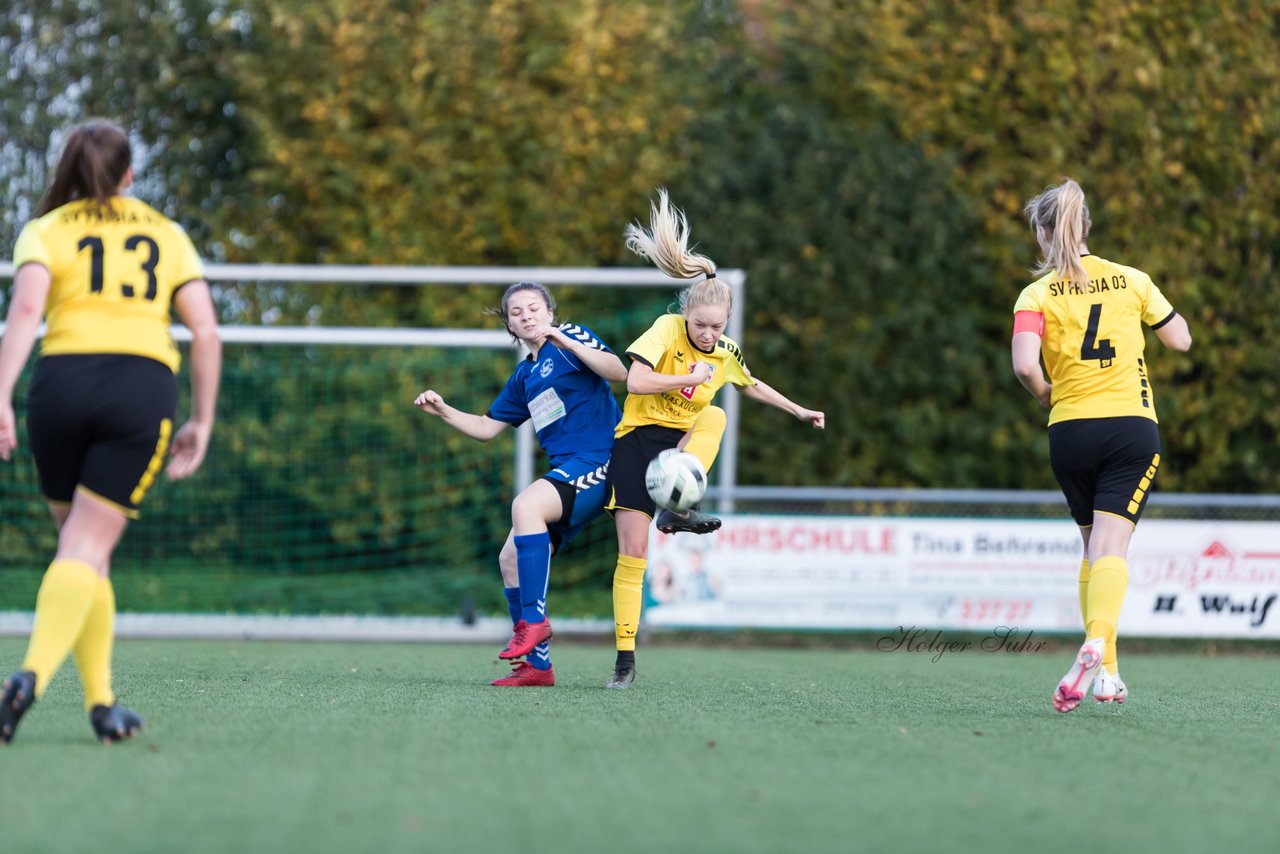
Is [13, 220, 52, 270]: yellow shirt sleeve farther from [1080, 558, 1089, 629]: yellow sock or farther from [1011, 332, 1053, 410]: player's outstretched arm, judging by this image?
[1080, 558, 1089, 629]: yellow sock

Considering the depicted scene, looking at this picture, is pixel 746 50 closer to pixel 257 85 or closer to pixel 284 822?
→ pixel 257 85

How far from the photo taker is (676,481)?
6141mm

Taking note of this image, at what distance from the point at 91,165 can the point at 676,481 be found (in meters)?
2.68

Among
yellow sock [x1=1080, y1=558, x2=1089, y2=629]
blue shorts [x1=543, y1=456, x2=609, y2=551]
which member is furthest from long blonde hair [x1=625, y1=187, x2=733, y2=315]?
yellow sock [x1=1080, y1=558, x2=1089, y2=629]

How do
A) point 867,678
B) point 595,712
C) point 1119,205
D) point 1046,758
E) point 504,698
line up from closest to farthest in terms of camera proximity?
point 1046,758, point 595,712, point 504,698, point 867,678, point 1119,205

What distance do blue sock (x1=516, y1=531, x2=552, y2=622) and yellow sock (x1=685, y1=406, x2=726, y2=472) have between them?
78 cm

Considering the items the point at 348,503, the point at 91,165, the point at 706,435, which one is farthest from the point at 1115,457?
the point at 348,503

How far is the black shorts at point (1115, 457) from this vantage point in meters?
5.60

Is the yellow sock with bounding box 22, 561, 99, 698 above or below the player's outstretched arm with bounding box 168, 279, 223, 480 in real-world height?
below

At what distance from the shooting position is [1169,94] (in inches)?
456

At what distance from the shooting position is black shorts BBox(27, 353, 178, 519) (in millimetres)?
4168

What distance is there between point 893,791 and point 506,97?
902 centimetres

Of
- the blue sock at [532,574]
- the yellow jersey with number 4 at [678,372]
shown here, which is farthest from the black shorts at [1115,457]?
the blue sock at [532,574]

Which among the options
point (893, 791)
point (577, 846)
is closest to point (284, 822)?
point (577, 846)
